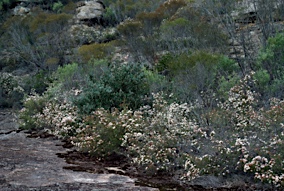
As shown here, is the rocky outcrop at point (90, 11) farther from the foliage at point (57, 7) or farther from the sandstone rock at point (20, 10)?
the sandstone rock at point (20, 10)

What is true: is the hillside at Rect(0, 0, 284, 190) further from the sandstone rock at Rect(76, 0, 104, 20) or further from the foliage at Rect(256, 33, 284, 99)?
the sandstone rock at Rect(76, 0, 104, 20)

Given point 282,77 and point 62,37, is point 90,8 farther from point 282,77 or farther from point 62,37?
point 282,77

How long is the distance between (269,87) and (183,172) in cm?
484

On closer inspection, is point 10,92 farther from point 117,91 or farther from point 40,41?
point 117,91

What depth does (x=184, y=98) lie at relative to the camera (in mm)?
12805

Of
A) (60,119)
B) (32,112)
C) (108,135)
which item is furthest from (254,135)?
(32,112)

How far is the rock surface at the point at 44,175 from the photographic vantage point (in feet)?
24.1

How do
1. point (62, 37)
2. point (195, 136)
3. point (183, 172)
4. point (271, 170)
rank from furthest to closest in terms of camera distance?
point (62, 37), point (195, 136), point (183, 172), point (271, 170)

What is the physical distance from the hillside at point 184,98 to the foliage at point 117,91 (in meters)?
0.04

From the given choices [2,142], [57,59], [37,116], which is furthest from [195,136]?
[57,59]

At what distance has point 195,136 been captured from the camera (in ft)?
31.6

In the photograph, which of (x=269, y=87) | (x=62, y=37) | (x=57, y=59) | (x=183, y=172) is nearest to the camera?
(x=183, y=172)

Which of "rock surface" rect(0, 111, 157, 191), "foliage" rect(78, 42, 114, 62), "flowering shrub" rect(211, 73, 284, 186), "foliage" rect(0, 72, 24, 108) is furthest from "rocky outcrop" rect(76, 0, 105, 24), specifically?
"flowering shrub" rect(211, 73, 284, 186)

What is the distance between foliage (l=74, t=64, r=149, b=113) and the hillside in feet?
0.13
